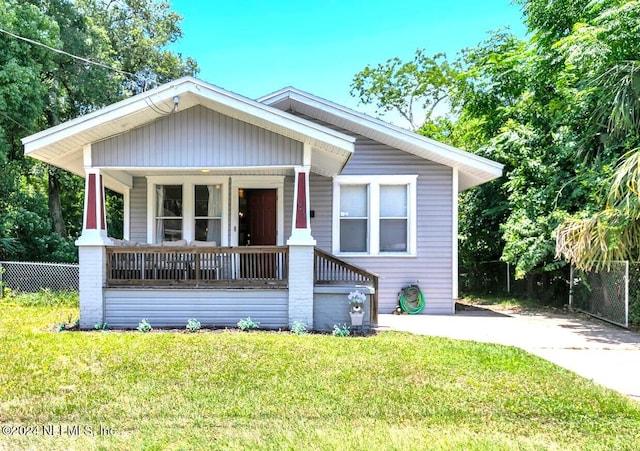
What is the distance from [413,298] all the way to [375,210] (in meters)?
2.08

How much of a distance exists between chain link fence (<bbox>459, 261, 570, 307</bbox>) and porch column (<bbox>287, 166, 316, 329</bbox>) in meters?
7.03

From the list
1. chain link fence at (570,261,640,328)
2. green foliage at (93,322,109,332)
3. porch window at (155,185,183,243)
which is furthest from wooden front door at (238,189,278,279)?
chain link fence at (570,261,640,328)

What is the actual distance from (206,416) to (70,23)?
1665 cm

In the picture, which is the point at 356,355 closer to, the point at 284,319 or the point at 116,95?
the point at 284,319

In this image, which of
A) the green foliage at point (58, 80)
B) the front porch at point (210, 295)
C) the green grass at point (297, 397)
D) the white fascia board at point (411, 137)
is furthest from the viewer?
the green foliage at point (58, 80)

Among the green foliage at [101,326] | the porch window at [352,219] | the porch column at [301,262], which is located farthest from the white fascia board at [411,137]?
the green foliage at [101,326]

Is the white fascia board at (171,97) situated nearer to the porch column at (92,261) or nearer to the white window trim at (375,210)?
the porch column at (92,261)

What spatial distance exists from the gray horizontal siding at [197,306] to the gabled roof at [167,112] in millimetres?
2547

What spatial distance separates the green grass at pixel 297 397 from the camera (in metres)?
3.31

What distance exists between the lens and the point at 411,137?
9.08 metres

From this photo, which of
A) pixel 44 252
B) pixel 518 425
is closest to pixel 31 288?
pixel 44 252

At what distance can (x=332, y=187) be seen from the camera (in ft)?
31.9

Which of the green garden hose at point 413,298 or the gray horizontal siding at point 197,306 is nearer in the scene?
the gray horizontal siding at point 197,306

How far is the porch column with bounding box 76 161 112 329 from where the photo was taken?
716cm
